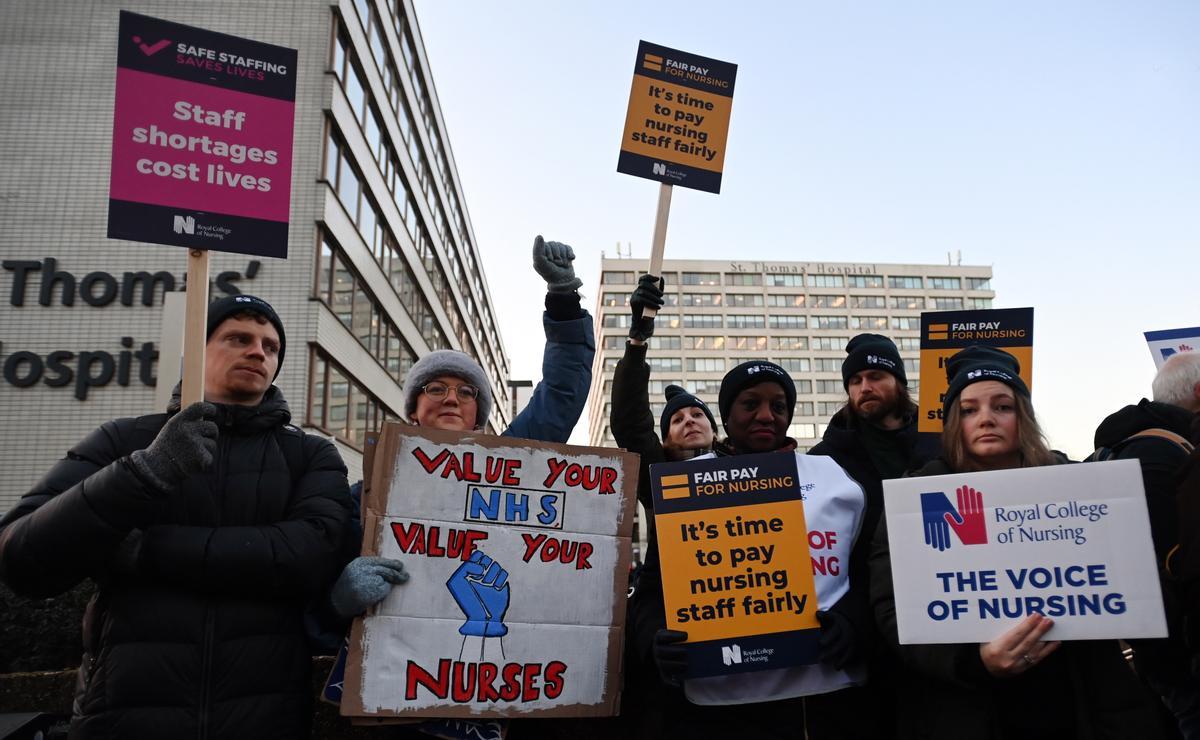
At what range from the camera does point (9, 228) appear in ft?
52.0

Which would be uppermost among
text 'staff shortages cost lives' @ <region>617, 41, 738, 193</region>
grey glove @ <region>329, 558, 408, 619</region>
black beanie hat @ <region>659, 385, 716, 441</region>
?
text 'staff shortages cost lives' @ <region>617, 41, 738, 193</region>

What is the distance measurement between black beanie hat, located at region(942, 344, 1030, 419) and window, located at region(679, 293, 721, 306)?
8941 centimetres

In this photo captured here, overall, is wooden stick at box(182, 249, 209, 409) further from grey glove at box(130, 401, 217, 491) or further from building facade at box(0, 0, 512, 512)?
building facade at box(0, 0, 512, 512)

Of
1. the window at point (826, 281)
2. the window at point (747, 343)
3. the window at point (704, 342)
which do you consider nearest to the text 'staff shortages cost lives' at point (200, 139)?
the window at point (704, 342)

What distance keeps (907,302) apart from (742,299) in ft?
70.6

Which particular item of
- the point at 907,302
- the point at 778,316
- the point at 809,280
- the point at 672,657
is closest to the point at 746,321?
the point at 778,316

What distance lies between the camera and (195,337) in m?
2.29

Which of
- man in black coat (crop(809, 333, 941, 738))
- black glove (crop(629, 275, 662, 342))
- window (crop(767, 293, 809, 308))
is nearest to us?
man in black coat (crop(809, 333, 941, 738))

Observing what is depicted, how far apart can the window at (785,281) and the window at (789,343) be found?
22.3ft

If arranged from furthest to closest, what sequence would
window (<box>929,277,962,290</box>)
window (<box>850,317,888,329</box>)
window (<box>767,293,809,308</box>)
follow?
window (<box>929,277,962,290</box>)
window (<box>850,317,888,329</box>)
window (<box>767,293,809,308</box>)

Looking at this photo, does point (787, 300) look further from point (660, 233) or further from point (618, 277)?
point (660, 233)

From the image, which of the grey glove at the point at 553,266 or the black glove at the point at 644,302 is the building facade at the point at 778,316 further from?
the grey glove at the point at 553,266

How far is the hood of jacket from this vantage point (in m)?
2.94

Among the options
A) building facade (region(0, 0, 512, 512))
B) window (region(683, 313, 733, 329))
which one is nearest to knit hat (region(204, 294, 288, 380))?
building facade (region(0, 0, 512, 512))
